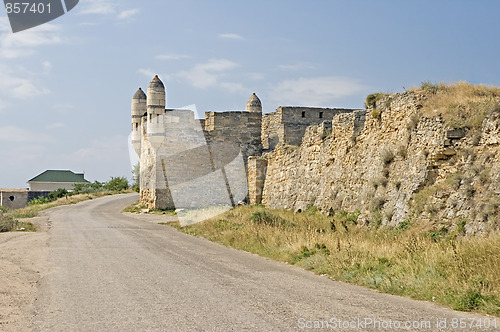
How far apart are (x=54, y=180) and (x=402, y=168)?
294 ft

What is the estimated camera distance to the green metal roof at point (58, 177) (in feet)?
320

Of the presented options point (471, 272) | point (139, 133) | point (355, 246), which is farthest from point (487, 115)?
point (139, 133)

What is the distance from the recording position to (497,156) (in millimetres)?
13258

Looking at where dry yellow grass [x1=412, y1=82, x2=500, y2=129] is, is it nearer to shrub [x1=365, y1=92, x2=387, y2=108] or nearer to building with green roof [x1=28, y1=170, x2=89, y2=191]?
shrub [x1=365, y1=92, x2=387, y2=108]

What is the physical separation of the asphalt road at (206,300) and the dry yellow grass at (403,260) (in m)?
0.36

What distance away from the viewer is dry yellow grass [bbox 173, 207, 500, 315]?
7.89 metres

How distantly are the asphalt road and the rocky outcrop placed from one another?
4.76 m

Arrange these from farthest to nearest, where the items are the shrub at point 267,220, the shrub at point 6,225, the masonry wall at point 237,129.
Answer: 1. the masonry wall at point 237,129
2. the shrub at point 6,225
3. the shrub at point 267,220

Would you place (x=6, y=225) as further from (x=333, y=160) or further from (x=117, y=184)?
(x=117, y=184)

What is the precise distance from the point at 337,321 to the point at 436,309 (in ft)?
Result: 5.42

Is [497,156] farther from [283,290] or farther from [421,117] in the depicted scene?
[283,290]

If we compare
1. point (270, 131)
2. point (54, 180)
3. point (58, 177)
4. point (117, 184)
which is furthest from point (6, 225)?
point (58, 177)

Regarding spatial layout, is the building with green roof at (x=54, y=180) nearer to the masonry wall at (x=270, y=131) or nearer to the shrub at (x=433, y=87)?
the masonry wall at (x=270, y=131)

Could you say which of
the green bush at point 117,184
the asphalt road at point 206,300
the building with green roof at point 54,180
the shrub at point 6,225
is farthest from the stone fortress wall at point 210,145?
the building with green roof at point 54,180
